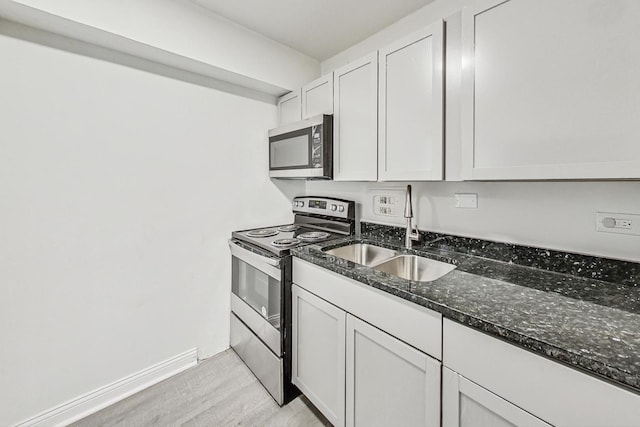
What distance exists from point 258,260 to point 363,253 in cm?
68

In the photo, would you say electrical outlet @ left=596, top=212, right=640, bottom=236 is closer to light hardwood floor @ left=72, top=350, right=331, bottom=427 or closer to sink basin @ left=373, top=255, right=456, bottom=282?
sink basin @ left=373, top=255, right=456, bottom=282

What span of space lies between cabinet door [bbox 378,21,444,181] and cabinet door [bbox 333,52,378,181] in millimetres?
50

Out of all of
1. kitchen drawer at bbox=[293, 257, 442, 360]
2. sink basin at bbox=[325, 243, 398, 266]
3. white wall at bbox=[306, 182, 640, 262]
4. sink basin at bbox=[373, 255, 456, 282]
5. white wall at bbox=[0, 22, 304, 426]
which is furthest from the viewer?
sink basin at bbox=[325, 243, 398, 266]

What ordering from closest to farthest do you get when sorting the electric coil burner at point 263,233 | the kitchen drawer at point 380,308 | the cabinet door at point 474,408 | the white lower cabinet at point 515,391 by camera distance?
the white lower cabinet at point 515,391, the cabinet door at point 474,408, the kitchen drawer at point 380,308, the electric coil burner at point 263,233

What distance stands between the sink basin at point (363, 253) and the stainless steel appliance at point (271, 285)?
7.8 inches

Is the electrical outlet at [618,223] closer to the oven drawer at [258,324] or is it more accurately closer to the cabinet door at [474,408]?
the cabinet door at [474,408]

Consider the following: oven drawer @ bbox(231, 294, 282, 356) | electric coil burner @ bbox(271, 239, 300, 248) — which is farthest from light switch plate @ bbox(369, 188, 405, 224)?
oven drawer @ bbox(231, 294, 282, 356)

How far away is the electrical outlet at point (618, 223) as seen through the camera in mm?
1008

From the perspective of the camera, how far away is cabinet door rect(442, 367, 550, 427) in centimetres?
73

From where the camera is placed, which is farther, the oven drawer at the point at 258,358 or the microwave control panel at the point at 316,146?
the microwave control panel at the point at 316,146

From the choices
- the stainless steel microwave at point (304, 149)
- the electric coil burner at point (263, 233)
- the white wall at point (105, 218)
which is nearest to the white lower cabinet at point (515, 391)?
the stainless steel microwave at point (304, 149)

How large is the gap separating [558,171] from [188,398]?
2172mm

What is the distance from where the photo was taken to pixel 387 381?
1077mm

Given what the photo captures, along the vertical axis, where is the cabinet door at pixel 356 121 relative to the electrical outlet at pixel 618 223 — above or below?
above
